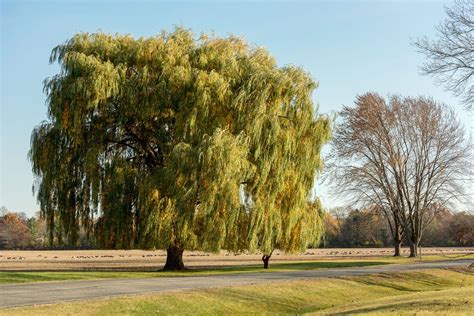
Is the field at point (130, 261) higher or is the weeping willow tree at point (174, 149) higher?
the weeping willow tree at point (174, 149)

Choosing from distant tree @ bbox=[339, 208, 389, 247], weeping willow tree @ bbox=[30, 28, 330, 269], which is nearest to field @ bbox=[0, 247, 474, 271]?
weeping willow tree @ bbox=[30, 28, 330, 269]

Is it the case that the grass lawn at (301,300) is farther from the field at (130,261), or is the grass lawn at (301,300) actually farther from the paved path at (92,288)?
the field at (130,261)

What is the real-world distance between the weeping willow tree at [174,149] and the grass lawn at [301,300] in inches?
176

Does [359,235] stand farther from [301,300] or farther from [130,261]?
[301,300]

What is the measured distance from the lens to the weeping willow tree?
26.8 metres

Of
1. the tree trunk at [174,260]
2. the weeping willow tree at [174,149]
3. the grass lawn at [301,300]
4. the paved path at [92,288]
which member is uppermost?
the weeping willow tree at [174,149]

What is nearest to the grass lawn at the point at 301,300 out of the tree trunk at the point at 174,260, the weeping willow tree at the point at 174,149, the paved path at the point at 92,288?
the paved path at the point at 92,288

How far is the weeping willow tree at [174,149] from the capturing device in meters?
26.8

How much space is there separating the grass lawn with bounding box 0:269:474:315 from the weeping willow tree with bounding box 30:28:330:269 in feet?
14.7

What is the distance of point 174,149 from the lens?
2695cm

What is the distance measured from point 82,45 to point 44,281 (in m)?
12.6

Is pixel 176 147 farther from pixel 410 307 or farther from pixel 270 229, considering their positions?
pixel 410 307

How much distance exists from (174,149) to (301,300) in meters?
9.45

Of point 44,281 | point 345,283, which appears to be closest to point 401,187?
point 345,283
